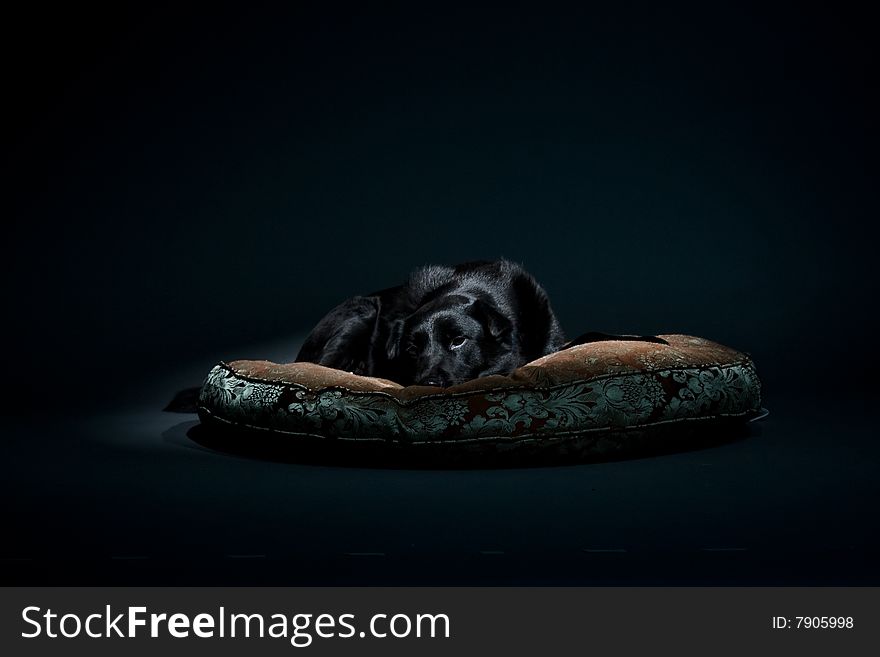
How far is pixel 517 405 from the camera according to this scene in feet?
14.4

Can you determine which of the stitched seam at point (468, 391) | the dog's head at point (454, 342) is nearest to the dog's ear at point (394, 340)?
the dog's head at point (454, 342)

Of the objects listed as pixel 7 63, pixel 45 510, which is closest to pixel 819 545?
pixel 45 510

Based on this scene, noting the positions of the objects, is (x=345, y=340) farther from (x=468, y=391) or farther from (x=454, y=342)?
(x=468, y=391)

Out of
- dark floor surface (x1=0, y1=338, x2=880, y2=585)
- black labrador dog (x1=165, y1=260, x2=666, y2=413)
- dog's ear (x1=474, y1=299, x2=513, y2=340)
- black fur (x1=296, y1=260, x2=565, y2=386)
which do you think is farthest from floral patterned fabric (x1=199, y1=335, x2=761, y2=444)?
dog's ear (x1=474, y1=299, x2=513, y2=340)

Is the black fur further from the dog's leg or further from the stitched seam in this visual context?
the stitched seam

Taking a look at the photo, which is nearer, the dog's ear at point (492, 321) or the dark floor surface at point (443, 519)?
the dark floor surface at point (443, 519)

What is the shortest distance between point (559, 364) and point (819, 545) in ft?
4.98

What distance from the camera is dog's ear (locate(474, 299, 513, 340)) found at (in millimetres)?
5695

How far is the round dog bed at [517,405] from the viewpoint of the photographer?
4.39 metres

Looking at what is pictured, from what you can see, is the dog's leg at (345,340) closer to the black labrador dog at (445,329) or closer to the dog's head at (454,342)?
the black labrador dog at (445,329)

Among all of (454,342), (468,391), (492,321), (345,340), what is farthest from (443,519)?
(345,340)

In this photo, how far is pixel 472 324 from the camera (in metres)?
5.63

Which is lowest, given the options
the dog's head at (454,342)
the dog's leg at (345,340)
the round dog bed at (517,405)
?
the round dog bed at (517,405)
